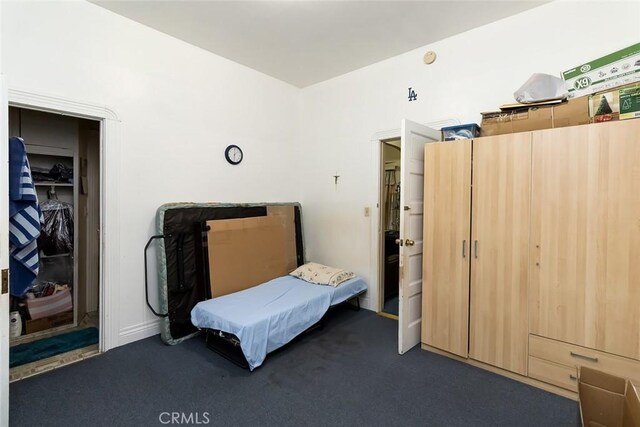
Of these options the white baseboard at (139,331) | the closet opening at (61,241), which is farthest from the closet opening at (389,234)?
the closet opening at (61,241)

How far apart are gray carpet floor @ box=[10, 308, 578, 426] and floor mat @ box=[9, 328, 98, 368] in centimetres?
39

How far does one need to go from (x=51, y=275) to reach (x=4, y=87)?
8.56ft

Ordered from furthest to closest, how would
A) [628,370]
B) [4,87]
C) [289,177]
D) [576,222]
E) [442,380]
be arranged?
[289,177], [442,380], [576,222], [628,370], [4,87]

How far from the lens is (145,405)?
6.80ft

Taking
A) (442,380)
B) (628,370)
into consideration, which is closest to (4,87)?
(442,380)

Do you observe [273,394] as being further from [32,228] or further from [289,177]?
[289,177]

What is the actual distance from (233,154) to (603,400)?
3657mm

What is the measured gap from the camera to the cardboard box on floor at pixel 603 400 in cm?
130

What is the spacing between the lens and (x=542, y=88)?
7.86 feet

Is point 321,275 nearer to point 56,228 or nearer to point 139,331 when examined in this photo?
point 139,331

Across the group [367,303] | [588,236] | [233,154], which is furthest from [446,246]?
[233,154]

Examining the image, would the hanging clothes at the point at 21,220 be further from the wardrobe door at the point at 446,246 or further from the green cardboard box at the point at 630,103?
the green cardboard box at the point at 630,103

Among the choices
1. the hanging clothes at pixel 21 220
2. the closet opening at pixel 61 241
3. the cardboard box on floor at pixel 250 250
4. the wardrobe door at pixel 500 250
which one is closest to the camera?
the hanging clothes at pixel 21 220

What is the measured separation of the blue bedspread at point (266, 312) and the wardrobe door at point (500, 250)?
144cm
